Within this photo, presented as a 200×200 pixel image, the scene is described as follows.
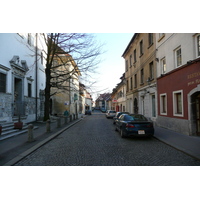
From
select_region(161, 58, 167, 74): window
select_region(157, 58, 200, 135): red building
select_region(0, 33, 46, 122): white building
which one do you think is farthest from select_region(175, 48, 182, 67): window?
select_region(0, 33, 46, 122): white building

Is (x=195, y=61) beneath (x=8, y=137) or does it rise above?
above

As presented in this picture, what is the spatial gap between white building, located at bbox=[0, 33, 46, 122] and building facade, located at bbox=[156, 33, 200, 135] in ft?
37.8

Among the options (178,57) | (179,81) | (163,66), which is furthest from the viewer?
(163,66)

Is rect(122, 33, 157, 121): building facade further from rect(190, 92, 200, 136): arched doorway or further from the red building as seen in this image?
rect(190, 92, 200, 136): arched doorway

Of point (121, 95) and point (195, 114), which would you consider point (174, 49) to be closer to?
point (195, 114)

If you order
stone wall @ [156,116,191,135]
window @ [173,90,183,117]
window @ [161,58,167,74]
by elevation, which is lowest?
stone wall @ [156,116,191,135]

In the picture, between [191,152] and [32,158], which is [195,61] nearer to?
[191,152]

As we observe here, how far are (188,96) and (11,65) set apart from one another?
40.9ft

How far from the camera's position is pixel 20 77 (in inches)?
574

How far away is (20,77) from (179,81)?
12.8 m

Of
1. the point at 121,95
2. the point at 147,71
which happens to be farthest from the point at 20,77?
the point at 121,95

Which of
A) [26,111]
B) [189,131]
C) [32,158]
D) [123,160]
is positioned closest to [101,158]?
[123,160]

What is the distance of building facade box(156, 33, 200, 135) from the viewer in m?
8.70

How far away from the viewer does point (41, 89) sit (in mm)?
21234
